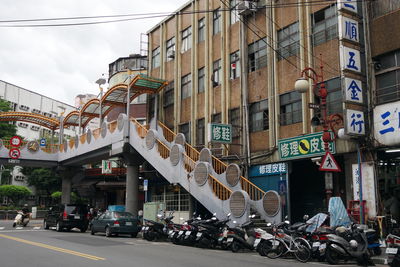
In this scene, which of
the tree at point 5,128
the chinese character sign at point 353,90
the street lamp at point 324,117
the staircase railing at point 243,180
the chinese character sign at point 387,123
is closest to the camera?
the street lamp at point 324,117

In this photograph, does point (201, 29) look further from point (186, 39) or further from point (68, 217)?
point (68, 217)

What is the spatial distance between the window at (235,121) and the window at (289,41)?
386cm

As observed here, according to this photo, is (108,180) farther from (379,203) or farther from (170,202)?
(379,203)

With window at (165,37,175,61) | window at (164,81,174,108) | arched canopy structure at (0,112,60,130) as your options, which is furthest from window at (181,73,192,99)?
arched canopy structure at (0,112,60,130)

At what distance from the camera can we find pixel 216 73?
23656mm

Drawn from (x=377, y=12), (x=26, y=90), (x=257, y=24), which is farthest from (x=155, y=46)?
(x=26, y=90)

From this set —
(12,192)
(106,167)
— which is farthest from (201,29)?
(12,192)

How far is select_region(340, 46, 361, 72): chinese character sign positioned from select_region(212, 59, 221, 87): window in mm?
9426

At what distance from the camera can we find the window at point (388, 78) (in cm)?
1470

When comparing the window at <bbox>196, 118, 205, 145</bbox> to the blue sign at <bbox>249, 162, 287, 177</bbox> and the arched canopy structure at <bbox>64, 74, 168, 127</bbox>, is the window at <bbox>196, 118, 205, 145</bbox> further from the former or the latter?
the blue sign at <bbox>249, 162, 287, 177</bbox>

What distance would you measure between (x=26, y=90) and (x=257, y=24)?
60.7m

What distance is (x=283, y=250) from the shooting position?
12195 millimetres

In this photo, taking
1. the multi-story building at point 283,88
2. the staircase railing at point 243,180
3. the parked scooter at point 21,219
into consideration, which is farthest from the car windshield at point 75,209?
the multi-story building at point 283,88

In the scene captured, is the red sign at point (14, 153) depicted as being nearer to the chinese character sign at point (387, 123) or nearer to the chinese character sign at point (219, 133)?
the chinese character sign at point (219, 133)
